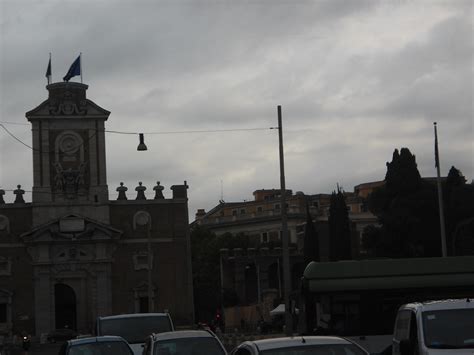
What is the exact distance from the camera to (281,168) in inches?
1442

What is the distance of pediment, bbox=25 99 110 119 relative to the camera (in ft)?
244

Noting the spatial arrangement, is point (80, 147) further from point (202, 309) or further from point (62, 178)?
point (202, 309)

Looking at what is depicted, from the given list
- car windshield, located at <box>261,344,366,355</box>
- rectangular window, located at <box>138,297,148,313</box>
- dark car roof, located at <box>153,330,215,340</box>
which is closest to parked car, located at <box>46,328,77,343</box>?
rectangular window, located at <box>138,297,148,313</box>

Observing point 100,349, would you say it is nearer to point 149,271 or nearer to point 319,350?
point 319,350

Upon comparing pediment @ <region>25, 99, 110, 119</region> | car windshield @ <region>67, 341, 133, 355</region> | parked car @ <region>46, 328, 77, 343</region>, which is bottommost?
parked car @ <region>46, 328, 77, 343</region>

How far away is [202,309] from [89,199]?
125 ft

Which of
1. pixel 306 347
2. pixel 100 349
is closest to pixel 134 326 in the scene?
A: pixel 100 349

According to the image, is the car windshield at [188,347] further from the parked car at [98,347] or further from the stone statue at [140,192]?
the stone statue at [140,192]

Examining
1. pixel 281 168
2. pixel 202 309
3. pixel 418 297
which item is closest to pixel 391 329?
pixel 418 297

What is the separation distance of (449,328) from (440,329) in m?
0.12

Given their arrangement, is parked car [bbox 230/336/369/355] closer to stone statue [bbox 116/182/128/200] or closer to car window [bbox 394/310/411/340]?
car window [bbox 394/310/411/340]

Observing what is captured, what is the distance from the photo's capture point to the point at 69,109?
74.6 metres

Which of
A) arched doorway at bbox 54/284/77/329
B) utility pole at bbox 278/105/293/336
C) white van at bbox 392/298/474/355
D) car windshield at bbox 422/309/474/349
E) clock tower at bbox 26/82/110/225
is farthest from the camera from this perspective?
arched doorway at bbox 54/284/77/329

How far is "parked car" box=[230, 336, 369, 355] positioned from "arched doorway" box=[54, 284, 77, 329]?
62.7m
